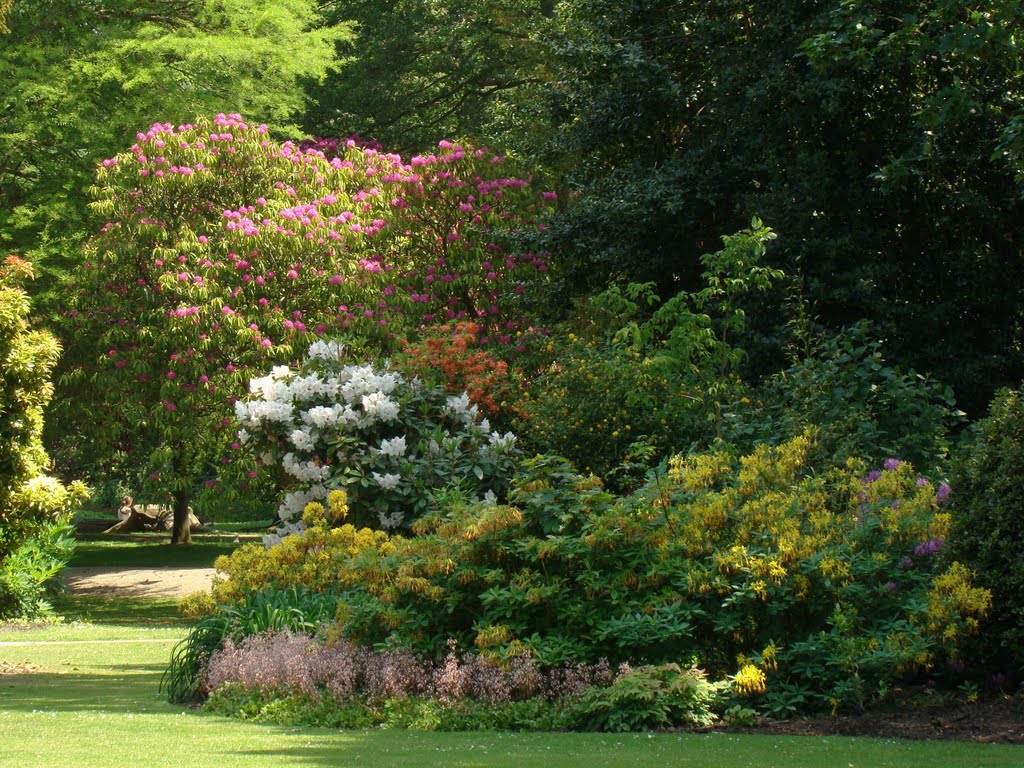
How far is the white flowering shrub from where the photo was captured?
11492 mm

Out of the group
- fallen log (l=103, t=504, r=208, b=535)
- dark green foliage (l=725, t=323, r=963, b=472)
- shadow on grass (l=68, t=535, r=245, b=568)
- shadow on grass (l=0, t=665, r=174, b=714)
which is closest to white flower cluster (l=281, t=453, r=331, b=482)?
shadow on grass (l=0, t=665, r=174, b=714)

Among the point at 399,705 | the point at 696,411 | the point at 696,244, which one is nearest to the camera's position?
the point at 399,705

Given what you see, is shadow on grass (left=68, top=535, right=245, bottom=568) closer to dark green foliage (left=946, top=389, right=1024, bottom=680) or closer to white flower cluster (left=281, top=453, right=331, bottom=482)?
white flower cluster (left=281, top=453, right=331, bottom=482)

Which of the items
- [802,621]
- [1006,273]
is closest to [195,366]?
[1006,273]

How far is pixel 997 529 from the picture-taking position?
23.1ft

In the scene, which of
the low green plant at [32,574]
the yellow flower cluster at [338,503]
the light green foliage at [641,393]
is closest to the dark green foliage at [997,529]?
the light green foliage at [641,393]

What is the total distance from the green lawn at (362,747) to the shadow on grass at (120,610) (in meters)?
9.17

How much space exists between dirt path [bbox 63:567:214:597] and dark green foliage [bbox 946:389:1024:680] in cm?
1578

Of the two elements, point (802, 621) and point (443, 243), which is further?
point (443, 243)

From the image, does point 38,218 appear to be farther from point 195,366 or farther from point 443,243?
point 443,243

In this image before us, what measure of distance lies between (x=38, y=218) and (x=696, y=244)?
10.7m

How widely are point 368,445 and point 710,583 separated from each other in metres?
5.03

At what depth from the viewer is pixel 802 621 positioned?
25.0 ft

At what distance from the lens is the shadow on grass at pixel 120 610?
17.4 m
